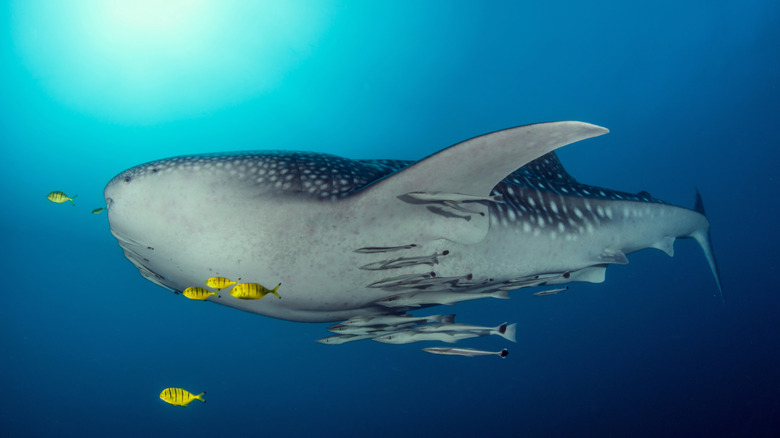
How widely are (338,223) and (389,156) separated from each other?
2192 centimetres

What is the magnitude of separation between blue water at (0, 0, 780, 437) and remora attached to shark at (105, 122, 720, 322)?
16513mm

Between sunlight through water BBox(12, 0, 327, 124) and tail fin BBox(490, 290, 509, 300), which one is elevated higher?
sunlight through water BBox(12, 0, 327, 124)

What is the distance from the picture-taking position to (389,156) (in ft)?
77.7

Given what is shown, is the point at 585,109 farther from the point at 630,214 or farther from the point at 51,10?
the point at 51,10

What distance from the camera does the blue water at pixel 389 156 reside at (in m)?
17.3

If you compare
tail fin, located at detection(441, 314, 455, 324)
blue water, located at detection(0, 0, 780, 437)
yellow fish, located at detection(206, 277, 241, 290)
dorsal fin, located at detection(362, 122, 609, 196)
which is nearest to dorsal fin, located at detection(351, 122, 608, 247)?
dorsal fin, located at detection(362, 122, 609, 196)

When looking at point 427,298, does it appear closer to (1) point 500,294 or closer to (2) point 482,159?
(1) point 500,294

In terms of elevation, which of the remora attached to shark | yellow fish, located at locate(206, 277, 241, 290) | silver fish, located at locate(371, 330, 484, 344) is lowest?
silver fish, located at locate(371, 330, 484, 344)

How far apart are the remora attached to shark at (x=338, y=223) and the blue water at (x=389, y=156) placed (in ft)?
54.2

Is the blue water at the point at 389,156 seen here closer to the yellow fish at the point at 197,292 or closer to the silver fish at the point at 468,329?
the yellow fish at the point at 197,292

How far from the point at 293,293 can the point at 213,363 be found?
1538 inches

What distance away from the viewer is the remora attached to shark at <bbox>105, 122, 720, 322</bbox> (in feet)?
6.61

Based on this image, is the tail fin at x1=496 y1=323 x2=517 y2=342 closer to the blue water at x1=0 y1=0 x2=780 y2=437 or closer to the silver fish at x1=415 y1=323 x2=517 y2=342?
the silver fish at x1=415 y1=323 x2=517 y2=342

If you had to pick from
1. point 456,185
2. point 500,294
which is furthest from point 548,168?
point 456,185
